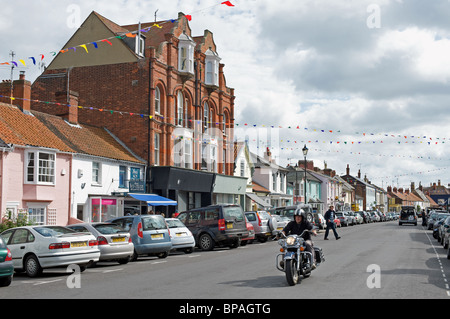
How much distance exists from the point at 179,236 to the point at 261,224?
285 inches

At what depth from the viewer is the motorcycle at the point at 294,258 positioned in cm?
1103

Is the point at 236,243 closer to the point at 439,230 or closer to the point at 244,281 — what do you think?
the point at 439,230

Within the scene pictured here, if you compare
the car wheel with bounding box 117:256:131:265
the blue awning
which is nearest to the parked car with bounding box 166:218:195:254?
the car wheel with bounding box 117:256:131:265

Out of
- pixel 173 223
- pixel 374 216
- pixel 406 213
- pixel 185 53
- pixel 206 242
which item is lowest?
pixel 374 216

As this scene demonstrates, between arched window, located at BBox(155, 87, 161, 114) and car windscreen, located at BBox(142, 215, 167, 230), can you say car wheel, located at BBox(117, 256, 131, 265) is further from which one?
arched window, located at BBox(155, 87, 161, 114)

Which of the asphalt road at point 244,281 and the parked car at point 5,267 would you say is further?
the parked car at point 5,267

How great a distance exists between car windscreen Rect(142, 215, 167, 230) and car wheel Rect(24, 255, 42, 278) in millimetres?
4935

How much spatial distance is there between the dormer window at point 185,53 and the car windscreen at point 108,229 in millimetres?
23030

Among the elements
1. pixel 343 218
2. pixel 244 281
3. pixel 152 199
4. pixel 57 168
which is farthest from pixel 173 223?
pixel 343 218

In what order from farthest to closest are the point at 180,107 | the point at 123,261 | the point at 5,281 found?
the point at 180,107, the point at 123,261, the point at 5,281

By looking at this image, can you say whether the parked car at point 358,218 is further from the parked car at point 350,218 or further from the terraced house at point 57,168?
the terraced house at point 57,168

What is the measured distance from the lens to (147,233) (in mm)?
18781

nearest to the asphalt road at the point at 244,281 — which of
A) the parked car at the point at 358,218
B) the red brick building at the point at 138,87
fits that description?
the red brick building at the point at 138,87

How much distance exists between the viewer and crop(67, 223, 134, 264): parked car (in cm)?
1662
